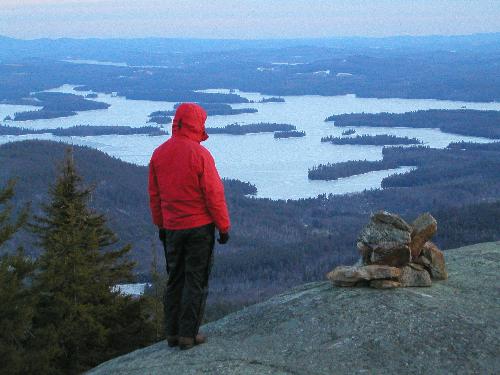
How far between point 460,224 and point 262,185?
46.0 meters

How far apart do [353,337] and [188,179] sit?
10.2 ft

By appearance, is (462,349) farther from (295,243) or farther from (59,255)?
(295,243)

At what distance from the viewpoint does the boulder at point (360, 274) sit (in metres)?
12.4

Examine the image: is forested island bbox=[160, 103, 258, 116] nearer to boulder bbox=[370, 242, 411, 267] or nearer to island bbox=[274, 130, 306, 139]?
island bbox=[274, 130, 306, 139]

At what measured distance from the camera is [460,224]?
6612 centimetres

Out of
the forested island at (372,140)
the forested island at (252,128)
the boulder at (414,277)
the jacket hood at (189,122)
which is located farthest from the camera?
the forested island at (252,128)

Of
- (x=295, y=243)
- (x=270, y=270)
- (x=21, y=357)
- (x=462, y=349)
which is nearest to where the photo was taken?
(x=462, y=349)

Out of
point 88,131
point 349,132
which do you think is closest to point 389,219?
point 88,131

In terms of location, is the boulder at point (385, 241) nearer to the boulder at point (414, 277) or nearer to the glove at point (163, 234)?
the boulder at point (414, 277)

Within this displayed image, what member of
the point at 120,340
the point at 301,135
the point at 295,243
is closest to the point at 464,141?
the point at 301,135

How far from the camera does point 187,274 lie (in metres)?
10.8

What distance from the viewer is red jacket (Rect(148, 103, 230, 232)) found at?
33.8ft

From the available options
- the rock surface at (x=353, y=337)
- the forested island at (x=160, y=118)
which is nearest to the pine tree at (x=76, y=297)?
the rock surface at (x=353, y=337)

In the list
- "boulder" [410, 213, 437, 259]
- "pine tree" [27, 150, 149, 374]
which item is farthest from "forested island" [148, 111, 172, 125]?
"boulder" [410, 213, 437, 259]
